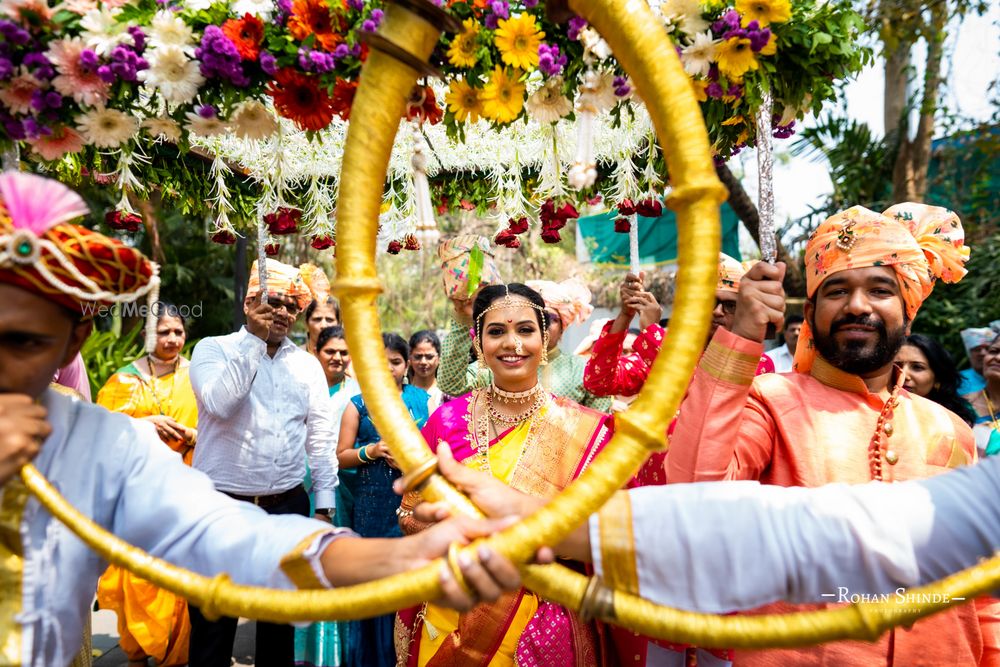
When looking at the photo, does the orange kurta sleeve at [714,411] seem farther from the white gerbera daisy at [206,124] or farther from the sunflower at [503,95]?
the white gerbera daisy at [206,124]

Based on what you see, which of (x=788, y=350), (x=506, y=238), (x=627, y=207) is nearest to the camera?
(x=627, y=207)

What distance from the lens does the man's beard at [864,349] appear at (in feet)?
7.40

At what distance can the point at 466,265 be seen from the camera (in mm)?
4340

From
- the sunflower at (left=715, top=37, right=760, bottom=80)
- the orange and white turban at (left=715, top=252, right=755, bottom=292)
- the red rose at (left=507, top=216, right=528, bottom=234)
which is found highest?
the sunflower at (left=715, top=37, right=760, bottom=80)

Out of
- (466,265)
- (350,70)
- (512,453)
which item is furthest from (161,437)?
(350,70)

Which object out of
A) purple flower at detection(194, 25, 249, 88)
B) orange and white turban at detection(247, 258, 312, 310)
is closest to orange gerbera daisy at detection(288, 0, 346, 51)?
purple flower at detection(194, 25, 249, 88)

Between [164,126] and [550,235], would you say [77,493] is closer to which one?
[164,126]

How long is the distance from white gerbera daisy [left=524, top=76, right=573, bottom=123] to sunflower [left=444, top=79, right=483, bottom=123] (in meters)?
0.24

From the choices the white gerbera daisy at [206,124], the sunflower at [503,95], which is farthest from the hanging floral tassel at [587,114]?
the white gerbera daisy at [206,124]

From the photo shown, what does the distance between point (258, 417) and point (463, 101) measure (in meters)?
2.90

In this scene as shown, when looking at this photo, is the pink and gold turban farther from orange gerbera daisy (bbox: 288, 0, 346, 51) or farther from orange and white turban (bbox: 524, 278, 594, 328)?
orange gerbera daisy (bbox: 288, 0, 346, 51)

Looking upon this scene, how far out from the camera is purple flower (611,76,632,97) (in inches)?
93.4

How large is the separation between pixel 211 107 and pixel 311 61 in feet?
1.56

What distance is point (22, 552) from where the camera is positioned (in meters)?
1.52
